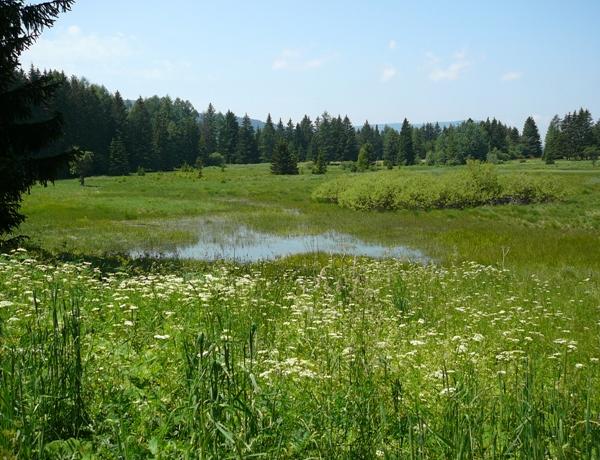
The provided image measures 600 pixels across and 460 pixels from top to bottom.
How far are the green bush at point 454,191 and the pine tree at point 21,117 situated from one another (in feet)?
91.5

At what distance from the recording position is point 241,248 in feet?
70.1

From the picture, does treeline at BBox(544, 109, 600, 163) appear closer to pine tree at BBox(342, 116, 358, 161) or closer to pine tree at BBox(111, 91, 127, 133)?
pine tree at BBox(342, 116, 358, 161)

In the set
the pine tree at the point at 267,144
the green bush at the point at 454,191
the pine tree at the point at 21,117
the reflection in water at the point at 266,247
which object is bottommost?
the reflection in water at the point at 266,247

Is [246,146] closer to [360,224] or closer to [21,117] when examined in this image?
[360,224]

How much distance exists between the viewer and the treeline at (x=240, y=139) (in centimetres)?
8275

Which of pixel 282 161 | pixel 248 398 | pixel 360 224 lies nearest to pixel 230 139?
pixel 282 161

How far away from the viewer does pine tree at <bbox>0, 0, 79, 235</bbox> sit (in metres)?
13.1

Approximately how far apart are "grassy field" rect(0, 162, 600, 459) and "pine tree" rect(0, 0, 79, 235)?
111 inches

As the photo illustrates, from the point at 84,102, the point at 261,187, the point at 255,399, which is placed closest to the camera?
the point at 255,399

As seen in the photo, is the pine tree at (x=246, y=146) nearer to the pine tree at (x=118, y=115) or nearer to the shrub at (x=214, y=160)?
the shrub at (x=214, y=160)

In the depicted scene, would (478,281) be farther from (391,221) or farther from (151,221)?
(151,221)

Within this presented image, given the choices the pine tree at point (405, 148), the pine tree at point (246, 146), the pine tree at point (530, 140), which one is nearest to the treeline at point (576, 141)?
the pine tree at point (530, 140)

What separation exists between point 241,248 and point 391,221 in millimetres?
12958

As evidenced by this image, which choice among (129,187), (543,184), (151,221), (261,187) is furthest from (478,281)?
(129,187)
